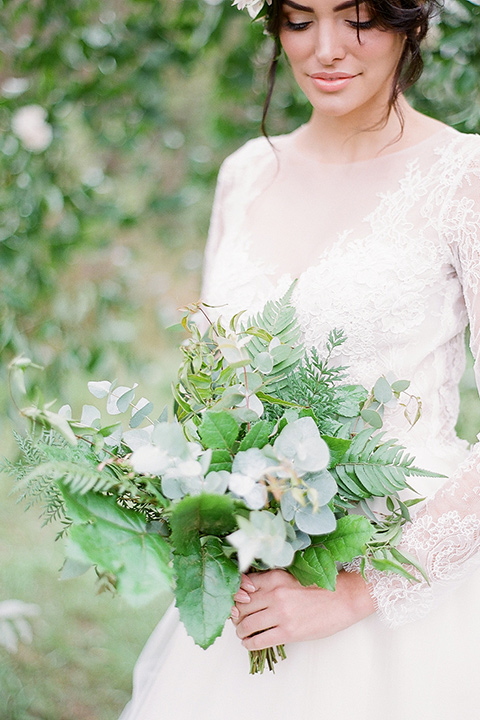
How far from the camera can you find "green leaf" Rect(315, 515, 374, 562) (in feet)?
2.89

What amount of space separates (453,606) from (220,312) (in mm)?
667

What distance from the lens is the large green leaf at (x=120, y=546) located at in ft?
2.36

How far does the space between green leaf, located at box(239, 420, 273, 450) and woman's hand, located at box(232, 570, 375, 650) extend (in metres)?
0.26

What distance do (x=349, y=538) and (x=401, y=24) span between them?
2.82 ft

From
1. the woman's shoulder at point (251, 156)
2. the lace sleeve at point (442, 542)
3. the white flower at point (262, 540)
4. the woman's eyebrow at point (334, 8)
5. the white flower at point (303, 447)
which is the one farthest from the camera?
the woman's shoulder at point (251, 156)

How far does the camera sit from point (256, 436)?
849mm

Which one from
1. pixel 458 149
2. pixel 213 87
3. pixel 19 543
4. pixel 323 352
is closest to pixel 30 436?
pixel 323 352

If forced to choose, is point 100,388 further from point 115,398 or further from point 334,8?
point 334,8

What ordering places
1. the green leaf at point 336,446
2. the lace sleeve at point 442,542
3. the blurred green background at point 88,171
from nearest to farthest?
the green leaf at point 336,446 < the lace sleeve at point 442,542 < the blurred green background at point 88,171

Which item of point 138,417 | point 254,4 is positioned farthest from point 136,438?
point 254,4

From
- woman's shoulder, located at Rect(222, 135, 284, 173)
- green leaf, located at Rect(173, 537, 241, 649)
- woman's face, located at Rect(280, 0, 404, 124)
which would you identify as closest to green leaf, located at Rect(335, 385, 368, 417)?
green leaf, located at Rect(173, 537, 241, 649)

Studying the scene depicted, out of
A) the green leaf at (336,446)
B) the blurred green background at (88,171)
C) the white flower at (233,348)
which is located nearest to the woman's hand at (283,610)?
the green leaf at (336,446)

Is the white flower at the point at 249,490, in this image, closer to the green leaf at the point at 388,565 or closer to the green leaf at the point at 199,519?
the green leaf at the point at 199,519

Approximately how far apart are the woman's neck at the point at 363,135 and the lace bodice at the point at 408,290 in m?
0.02
